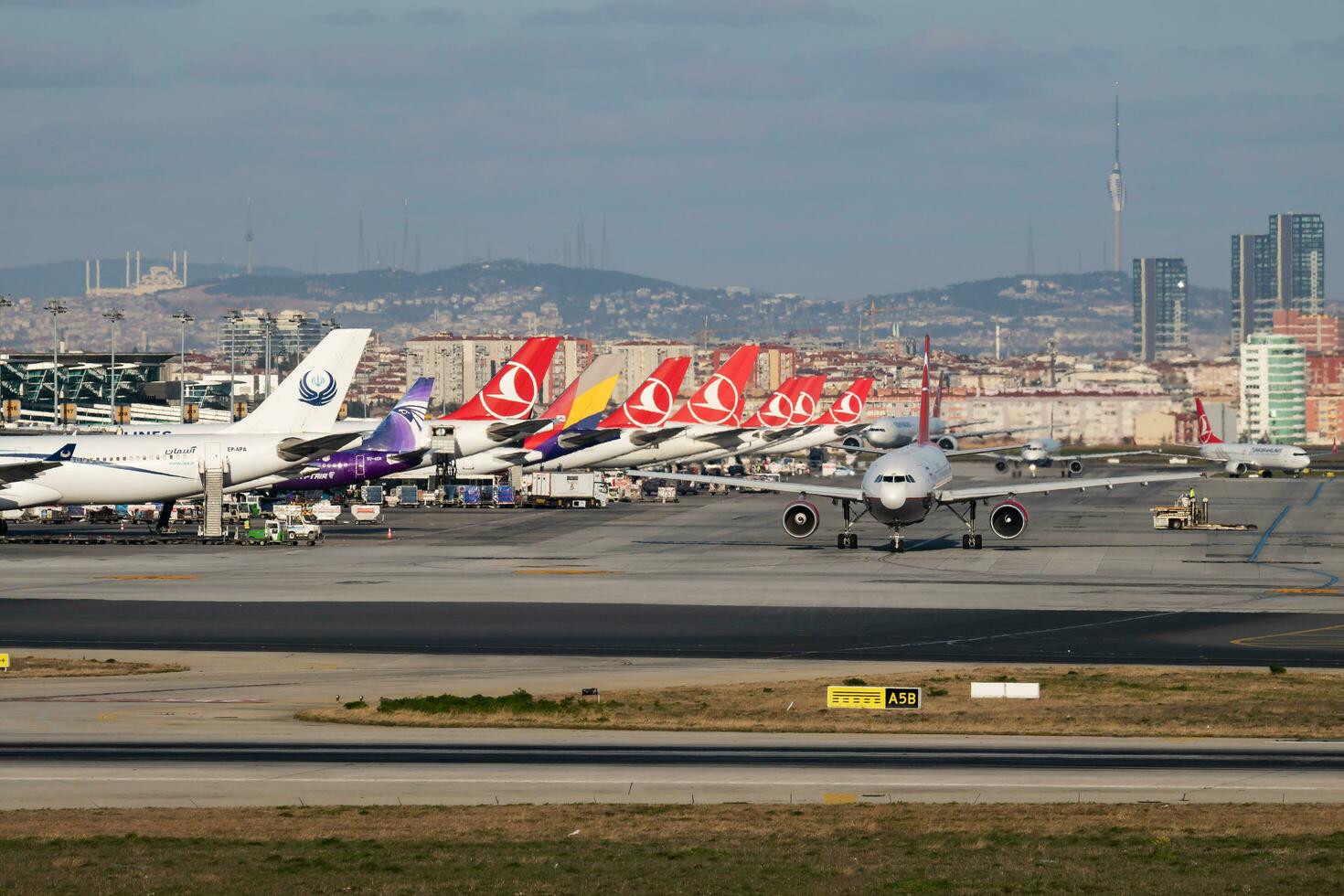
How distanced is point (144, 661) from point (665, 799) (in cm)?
2208

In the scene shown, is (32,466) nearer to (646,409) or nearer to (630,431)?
(630,431)

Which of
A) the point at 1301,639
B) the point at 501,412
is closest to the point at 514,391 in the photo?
the point at 501,412

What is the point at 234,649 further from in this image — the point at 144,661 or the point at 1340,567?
the point at 1340,567

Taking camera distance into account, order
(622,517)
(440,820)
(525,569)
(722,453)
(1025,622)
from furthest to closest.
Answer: (722,453)
(622,517)
(525,569)
(1025,622)
(440,820)

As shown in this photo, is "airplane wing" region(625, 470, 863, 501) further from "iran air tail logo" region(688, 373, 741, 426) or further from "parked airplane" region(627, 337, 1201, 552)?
"iran air tail logo" region(688, 373, 741, 426)

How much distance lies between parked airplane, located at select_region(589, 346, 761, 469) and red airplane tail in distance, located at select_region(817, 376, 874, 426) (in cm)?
2451

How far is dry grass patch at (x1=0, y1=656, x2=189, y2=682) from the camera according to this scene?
4397 centimetres

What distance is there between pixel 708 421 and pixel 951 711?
121 metres

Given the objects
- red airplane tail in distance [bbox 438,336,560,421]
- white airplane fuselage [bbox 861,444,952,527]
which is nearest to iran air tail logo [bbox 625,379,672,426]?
red airplane tail in distance [bbox 438,336,560,421]

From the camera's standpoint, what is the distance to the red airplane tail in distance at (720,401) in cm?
15875

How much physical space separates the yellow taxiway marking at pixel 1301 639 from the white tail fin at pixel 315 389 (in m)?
54.7

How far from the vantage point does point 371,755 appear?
33.2 metres

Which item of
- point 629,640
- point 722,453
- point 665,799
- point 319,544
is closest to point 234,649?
point 629,640

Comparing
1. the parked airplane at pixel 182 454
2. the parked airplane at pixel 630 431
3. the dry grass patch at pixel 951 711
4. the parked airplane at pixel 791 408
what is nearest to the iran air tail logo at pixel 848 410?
the parked airplane at pixel 791 408
